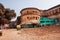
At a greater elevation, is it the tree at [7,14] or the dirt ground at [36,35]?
the tree at [7,14]

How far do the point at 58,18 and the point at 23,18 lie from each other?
43.2ft

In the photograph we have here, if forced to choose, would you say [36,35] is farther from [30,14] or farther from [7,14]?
[30,14]

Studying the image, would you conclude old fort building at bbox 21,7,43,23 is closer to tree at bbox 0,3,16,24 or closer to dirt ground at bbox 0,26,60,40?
tree at bbox 0,3,16,24

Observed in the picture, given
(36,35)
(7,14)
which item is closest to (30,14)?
(7,14)

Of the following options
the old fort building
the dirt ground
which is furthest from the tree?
the dirt ground

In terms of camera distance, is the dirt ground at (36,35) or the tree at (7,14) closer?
the dirt ground at (36,35)

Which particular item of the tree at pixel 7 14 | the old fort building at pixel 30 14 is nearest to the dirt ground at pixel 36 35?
the tree at pixel 7 14

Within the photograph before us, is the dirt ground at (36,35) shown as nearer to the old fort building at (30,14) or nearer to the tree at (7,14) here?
the tree at (7,14)

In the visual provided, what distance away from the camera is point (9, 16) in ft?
146

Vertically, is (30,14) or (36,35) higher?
(30,14)

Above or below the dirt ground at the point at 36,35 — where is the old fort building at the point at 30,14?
above

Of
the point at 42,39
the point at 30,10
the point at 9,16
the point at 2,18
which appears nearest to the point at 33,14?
the point at 30,10

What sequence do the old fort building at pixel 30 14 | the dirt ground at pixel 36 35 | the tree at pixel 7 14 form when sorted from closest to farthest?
the dirt ground at pixel 36 35 < the tree at pixel 7 14 < the old fort building at pixel 30 14

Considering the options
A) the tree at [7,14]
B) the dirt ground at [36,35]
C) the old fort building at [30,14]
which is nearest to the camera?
the dirt ground at [36,35]
